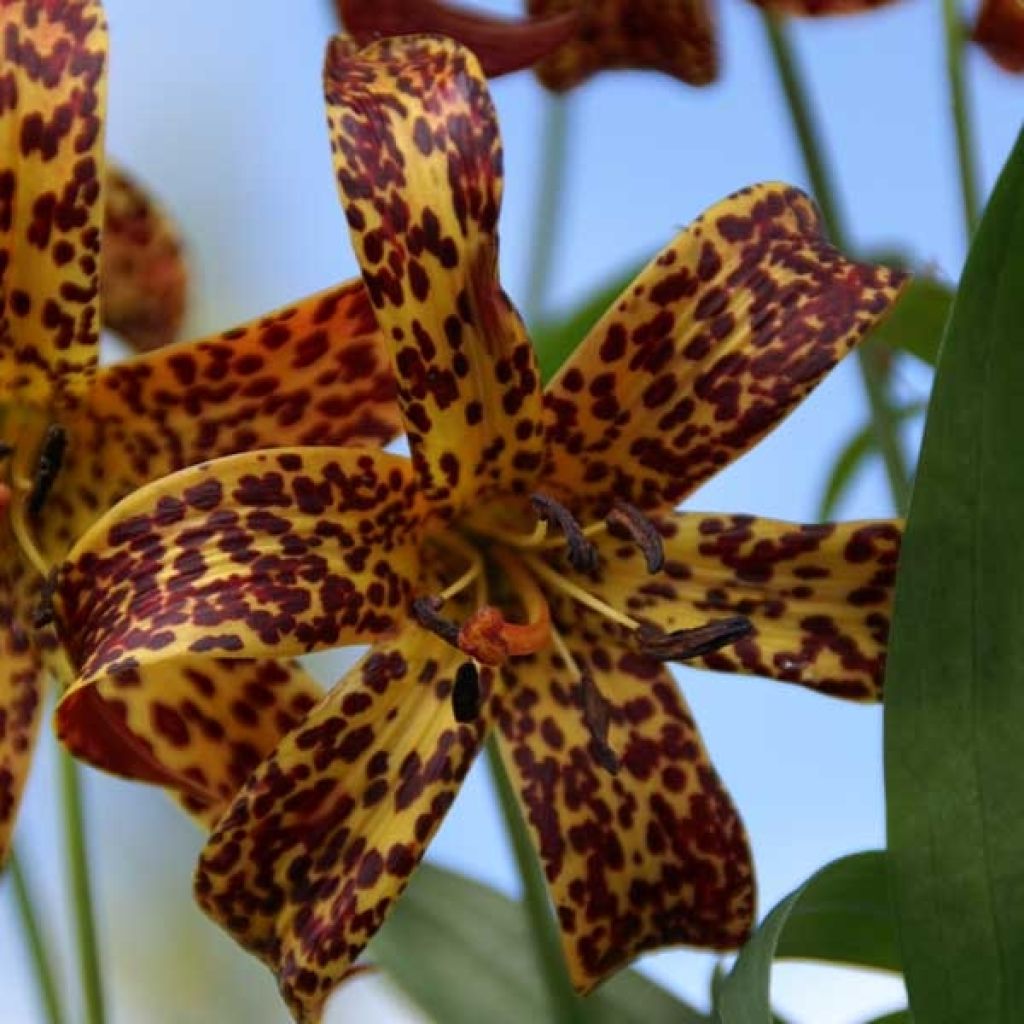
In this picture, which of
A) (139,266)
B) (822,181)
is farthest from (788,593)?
(139,266)

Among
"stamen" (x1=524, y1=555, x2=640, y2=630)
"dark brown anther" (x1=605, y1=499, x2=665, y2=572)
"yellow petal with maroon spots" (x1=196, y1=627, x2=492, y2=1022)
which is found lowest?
"yellow petal with maroon spots" (x1=196, y1=627, x2=492, y2=1022)

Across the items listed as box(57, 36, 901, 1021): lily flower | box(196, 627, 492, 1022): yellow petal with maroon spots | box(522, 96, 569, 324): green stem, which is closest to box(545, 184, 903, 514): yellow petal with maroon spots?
box(57, 36, 901, 1021): lily flower

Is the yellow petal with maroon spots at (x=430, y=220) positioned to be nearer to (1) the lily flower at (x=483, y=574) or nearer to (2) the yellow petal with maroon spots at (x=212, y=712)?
(1) the lily flower at (x=483, y=574)

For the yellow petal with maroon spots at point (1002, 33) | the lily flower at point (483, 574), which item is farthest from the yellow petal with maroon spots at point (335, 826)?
the yellow petal with maroon spots at point (1002, 33)

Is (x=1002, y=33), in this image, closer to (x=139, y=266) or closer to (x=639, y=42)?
(x=639, y=42)

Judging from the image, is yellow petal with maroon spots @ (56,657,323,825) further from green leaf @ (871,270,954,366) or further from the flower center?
green leaf @ (871,270,954,366)
